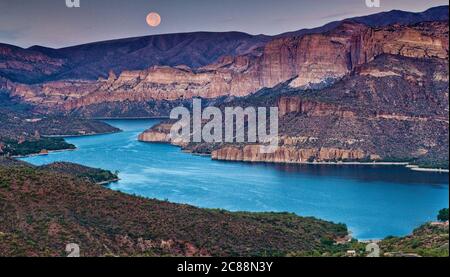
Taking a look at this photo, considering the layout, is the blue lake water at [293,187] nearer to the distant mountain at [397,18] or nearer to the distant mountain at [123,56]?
the distant mountain at [397,18]

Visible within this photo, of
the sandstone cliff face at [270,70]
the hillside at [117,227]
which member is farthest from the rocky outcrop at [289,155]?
the hillside at [117,227]

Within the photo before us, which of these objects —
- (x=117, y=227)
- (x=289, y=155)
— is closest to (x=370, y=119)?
(x=289, y=155)

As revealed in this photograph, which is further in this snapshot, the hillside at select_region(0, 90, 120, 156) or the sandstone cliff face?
the sandstone cliff face

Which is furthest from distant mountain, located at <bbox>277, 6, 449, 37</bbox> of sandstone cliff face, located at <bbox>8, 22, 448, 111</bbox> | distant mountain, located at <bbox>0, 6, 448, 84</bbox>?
distant mountain, located at <bbox>0, 6, 448, 84</bbox>

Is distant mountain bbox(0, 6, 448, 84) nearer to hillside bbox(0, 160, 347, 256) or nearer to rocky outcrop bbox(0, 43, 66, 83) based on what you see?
rocky outcrop bbox(0, 43, 66, 83)

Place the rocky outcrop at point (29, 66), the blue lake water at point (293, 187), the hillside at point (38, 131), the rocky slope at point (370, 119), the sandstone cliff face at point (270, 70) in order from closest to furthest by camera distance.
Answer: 1. the blue lake water at point (293, 187)
2. the rocky slope at point (370, 119)
3. the hillside at point (38, 131)
4. the sandstone cliff face at point (270, 70)
5. the rocky outcrop at point (29, 66)

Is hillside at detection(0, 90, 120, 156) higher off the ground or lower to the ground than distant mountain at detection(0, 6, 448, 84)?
lower
